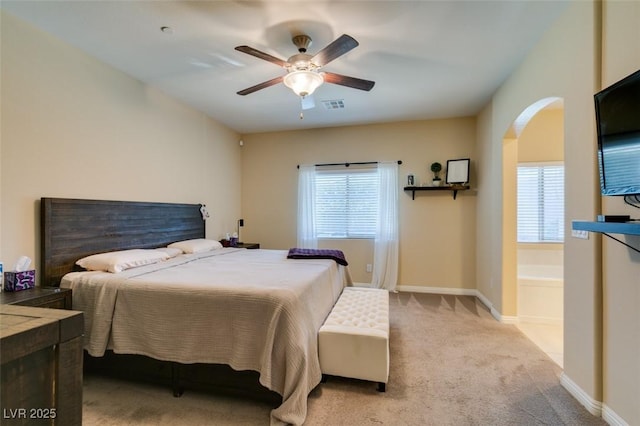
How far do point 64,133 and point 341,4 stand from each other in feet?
8.56

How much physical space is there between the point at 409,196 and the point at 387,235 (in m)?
0.75

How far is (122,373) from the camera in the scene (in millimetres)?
2273

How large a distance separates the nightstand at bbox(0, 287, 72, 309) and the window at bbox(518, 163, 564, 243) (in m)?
5.44

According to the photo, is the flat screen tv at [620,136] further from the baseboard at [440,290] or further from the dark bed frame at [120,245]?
the baseboard at [440,290]

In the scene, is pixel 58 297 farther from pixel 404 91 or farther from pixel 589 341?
pixel 404 91

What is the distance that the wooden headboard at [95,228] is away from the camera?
2.41 metres

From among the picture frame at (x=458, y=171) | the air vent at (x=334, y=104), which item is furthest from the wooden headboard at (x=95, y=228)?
the picture frame at (x=458, y=171)

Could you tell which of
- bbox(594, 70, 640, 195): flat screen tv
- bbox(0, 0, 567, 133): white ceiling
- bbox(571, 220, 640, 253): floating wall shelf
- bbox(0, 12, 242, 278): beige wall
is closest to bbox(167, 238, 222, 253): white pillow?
bbox(0, 12, 242, 278): beige wall

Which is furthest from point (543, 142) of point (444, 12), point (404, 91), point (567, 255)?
point (444, 12)

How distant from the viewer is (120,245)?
3014 millimetres

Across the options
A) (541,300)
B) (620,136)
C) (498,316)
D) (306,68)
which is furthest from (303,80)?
(541,300)

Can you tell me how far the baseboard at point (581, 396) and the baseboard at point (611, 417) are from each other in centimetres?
3

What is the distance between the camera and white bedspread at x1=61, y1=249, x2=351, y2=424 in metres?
1.83

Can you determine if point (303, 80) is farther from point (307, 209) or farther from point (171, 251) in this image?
point (307, 209)
